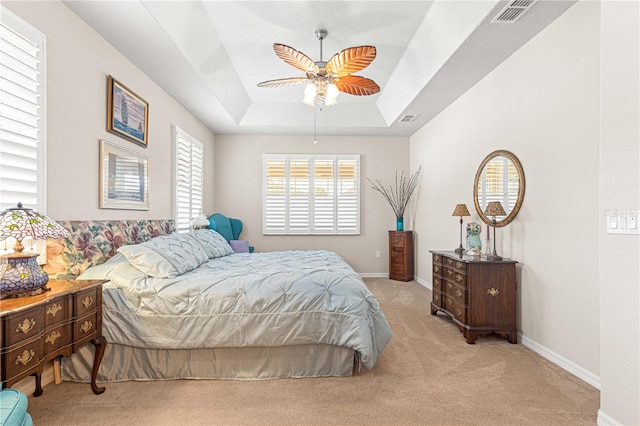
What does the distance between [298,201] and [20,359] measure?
4.78 meters

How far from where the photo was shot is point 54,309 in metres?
1.70

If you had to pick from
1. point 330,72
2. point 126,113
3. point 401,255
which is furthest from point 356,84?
point 401,255

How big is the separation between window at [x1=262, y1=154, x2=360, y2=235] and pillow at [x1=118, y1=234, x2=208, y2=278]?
295 cm

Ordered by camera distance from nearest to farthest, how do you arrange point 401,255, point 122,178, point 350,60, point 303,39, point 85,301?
point 85,301 < point 350,60 < point 122,178 < point 303,39 < point 401,255

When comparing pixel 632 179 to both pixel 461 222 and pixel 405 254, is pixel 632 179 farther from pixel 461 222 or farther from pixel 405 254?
pixel 405 254

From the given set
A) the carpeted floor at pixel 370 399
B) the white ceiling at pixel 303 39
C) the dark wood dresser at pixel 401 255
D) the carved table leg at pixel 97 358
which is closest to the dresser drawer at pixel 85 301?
the carved table leg at pixel 97 358

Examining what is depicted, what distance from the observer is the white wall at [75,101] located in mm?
2262

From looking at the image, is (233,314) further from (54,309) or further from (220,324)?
(54,309)

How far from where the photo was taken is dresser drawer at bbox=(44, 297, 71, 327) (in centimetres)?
166

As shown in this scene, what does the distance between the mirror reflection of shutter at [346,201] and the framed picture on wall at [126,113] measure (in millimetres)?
3446

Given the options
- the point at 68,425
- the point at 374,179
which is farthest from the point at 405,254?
the point at 68,425

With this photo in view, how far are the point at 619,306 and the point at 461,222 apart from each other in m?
2.19

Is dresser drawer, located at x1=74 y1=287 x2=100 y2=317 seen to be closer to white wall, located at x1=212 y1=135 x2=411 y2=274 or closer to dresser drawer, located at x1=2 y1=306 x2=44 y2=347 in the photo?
Result: dresser drawer, located at x1=2 y1=306 x2=44 y2=347

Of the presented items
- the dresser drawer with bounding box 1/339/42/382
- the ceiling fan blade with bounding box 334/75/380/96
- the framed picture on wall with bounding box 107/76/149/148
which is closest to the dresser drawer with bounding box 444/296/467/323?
the ceiling fan blade with bounding box 334/75/380/96
